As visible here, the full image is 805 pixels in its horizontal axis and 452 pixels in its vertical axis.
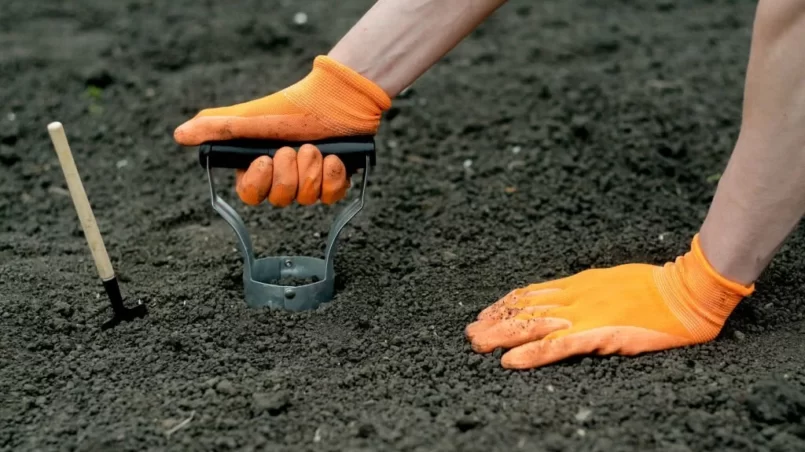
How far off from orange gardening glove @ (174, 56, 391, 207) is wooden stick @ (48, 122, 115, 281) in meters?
0.26

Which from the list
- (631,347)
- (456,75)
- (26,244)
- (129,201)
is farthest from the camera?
(456,75)

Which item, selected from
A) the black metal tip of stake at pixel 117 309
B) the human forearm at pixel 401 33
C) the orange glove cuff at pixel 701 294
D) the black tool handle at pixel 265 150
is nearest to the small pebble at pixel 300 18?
the human forearm at pixel 401 33

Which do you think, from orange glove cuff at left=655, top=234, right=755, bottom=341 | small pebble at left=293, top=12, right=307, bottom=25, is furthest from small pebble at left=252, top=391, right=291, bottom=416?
small pebble at left=293, top=12, right=307, bottom=25

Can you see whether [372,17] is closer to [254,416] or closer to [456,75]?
[254,416]

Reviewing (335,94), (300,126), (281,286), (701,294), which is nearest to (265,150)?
(300,126)

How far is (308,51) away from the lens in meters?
4.09

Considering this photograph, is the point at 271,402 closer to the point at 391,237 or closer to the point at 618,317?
the point at 618,317

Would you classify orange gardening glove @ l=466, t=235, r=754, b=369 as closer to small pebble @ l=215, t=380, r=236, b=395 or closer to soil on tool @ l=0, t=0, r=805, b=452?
soil on tool @ l=0, t=0, r=805, b=452

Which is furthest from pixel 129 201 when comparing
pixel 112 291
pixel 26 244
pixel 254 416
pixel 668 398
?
pixel 668 398

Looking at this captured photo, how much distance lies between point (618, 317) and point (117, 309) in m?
1.23

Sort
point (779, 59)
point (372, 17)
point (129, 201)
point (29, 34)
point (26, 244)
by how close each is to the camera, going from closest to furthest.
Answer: point (779, 59), point (372, 17), point (26, 244), point (129, 201), point (29, 34)

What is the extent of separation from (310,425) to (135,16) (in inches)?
126

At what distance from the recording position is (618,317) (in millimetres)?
2123

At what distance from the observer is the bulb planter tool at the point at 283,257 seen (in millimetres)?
2178
